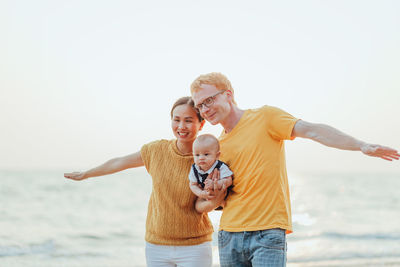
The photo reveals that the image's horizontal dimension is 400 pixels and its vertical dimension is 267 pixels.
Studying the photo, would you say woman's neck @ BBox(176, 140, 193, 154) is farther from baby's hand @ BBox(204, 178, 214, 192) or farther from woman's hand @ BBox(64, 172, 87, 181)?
woman's hand @ BBox(64, 172, 87, 181)

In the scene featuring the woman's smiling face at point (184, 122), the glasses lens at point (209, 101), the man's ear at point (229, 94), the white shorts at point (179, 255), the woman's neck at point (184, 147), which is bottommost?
the white shorts at point (179, 255)

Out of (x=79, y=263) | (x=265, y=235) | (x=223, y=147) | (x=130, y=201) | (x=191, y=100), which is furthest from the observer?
(x=130, y=201)

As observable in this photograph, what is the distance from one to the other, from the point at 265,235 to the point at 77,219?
14.0 meters

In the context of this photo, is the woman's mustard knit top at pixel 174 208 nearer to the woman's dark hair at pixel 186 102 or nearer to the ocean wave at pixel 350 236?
the woman's dark hair at pixel 186 102

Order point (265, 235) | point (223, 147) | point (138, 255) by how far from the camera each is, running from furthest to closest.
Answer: point (138, 255) → point (223, 147) → point (265, 235)

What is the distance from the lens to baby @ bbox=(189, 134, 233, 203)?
3061 mm

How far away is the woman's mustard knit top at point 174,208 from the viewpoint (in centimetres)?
347

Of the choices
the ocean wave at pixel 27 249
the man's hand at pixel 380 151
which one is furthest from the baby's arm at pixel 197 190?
the ocean wave at pixel 27 249

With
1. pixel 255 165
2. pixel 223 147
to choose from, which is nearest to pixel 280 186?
pixel 255 165

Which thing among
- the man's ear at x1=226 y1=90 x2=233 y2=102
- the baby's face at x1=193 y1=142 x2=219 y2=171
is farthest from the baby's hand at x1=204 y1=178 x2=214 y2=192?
the man's ear at x1=226 y1=90 x2=233 y2=102

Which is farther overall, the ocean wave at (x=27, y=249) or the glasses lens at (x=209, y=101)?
the ocean wave at (x=27, y=249)

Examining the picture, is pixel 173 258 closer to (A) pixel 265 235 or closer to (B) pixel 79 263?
(A) pixel 265 235

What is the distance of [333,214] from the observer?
802 inches

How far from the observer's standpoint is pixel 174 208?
348 cm
